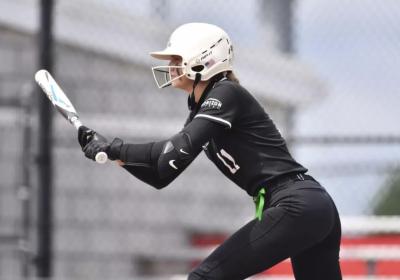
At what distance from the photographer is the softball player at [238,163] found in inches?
205

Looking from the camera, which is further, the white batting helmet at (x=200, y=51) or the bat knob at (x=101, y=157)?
the white batting helmet at (x=200, y=51)

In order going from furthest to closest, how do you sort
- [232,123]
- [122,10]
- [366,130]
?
[122,10], [366,130], [232,123]

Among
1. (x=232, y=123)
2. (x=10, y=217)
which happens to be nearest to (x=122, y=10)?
(x=10, y=217)

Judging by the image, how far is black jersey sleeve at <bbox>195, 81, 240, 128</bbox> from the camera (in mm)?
5229

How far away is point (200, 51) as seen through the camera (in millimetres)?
5500

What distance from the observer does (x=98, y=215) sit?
32.2 feet

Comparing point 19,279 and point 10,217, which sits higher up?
point 10,217

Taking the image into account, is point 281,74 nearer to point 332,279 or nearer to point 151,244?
point 151,244

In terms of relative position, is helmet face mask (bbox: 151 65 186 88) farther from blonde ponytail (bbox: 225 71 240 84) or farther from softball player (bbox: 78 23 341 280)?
blonde ponytail (bbox: 225 71 240 84)

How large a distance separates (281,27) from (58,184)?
2.14 meters

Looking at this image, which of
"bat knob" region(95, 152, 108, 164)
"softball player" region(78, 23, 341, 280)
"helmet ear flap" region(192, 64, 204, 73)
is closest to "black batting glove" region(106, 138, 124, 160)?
"softball player" region(78, 23, 341, 280)

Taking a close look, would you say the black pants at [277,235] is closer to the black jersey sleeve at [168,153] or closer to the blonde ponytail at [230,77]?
the black jersey sleeve at [168,153]

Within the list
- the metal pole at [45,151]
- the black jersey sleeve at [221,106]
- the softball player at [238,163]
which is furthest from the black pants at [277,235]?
the metal pole at [45,151]

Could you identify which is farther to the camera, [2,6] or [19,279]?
[2,6]
